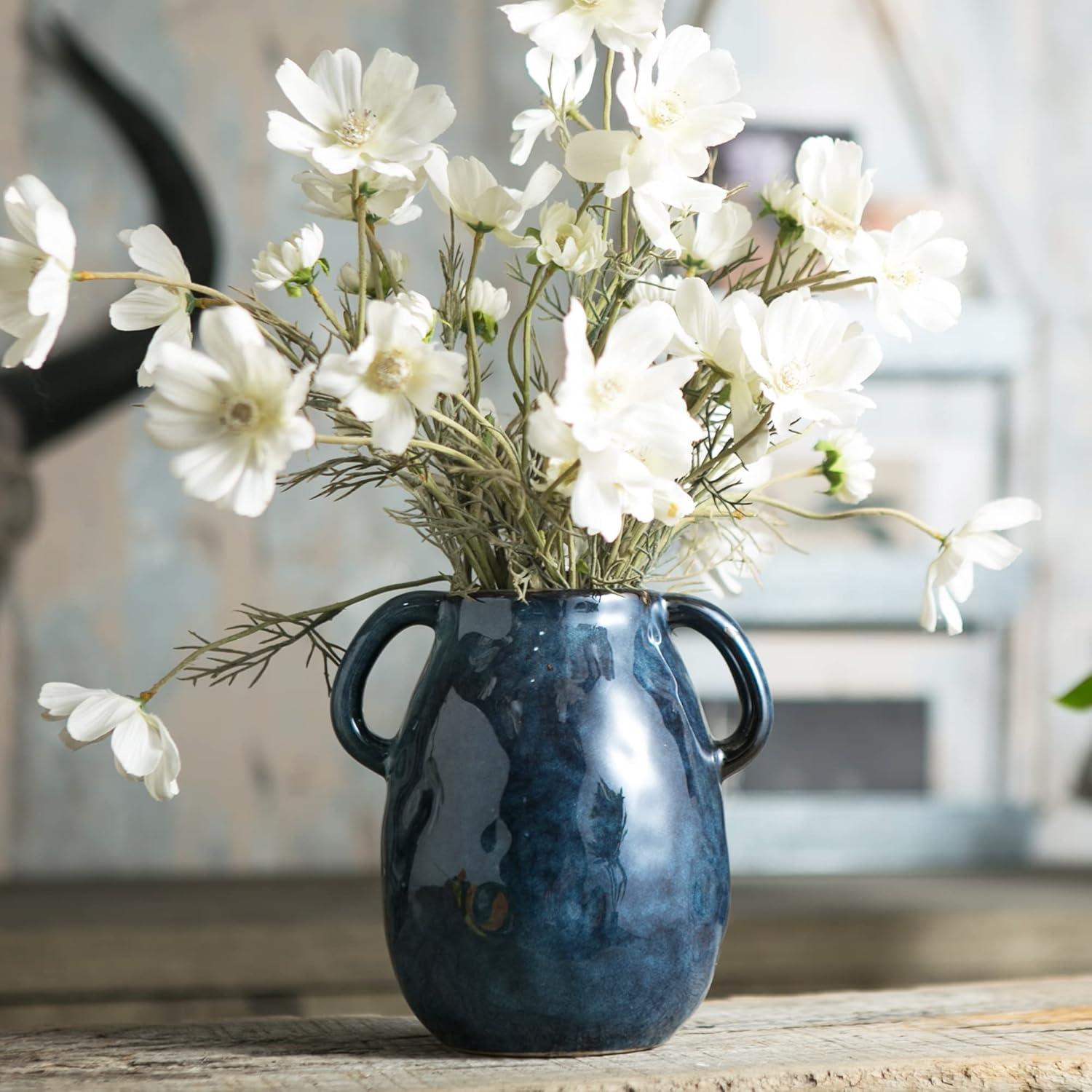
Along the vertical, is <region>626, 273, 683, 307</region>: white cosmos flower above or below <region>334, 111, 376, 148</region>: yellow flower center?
below

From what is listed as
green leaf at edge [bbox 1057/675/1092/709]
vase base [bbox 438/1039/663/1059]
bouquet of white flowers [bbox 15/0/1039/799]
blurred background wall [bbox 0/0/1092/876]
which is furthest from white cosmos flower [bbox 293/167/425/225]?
blurred background wall [bbox 0/0/1092/876]

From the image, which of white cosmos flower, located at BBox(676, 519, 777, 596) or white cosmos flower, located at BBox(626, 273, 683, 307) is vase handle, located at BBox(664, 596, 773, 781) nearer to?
white cosmos flower, located at BBox(676, 519, 777, 596)

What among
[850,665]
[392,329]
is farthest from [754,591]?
[392,329]

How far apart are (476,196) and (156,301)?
17cm

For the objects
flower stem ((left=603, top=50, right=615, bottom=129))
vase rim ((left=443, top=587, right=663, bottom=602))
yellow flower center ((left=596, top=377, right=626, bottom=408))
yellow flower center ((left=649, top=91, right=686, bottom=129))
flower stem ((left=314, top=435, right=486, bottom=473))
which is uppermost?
flower stem ((left=603, top=50, right=615, bottom=129))

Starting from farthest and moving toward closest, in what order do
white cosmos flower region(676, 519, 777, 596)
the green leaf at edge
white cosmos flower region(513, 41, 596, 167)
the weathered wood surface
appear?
the weathered wood surface → the green leaf at edge → white cosmos flower region(676, 519, 777, 596) → white cosmos flower region(513, 41, 596, 167)

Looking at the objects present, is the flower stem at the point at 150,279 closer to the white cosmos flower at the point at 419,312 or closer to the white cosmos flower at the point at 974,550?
the white cosmos flower at the point at 419,312

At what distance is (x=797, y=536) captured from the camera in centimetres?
183

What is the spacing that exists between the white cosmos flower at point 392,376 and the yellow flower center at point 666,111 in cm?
15

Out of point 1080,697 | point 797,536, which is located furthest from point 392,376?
point 797,536

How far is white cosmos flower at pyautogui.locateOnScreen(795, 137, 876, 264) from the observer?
0.62m

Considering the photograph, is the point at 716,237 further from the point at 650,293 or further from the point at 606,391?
the point at 606,391

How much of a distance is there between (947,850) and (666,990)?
1367 mm

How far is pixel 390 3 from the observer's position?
1.83 meters
